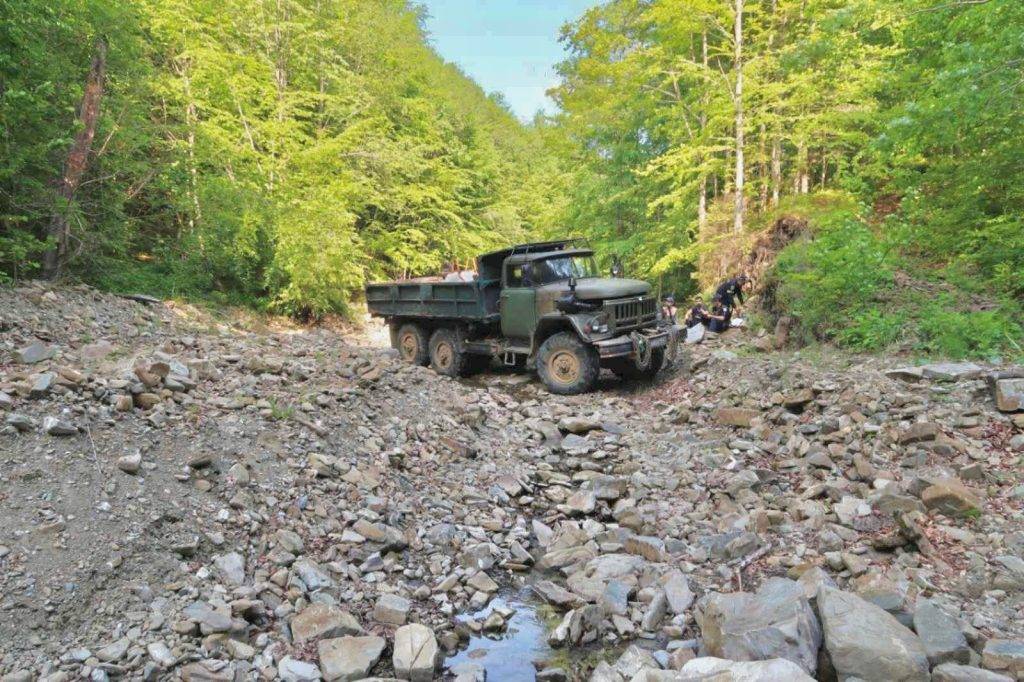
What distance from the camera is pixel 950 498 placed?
414 centimetres

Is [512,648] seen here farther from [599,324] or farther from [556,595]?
[599,324]

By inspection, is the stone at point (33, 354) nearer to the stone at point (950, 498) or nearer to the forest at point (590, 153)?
the forest at point (590, 153)

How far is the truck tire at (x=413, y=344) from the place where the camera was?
37.0 ft

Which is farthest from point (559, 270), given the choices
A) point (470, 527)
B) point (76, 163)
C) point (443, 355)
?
point (76, 163)

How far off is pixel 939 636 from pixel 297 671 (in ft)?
11.3

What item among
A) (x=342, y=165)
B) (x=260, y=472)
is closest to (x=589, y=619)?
(x=260, y=472)

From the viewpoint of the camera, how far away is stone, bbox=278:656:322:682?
119 inches

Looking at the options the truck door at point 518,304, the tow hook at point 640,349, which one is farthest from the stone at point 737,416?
the truck door at point 518,304

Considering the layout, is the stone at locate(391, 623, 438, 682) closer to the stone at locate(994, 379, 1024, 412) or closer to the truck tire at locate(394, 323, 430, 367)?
the stone at locate(994, 379, 1024, 412)

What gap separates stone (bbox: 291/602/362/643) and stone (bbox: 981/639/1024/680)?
11.3 ft

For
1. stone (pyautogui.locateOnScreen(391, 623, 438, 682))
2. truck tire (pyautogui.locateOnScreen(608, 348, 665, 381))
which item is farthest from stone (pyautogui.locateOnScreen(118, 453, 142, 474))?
truck tire (pyautogui.locateOnScreen(608, 348, 665, 381))

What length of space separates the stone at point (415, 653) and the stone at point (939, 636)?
2.64 m

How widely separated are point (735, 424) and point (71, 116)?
1042 cm

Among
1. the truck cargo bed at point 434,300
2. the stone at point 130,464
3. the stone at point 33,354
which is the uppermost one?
the truck cargo bed at point 434,300
